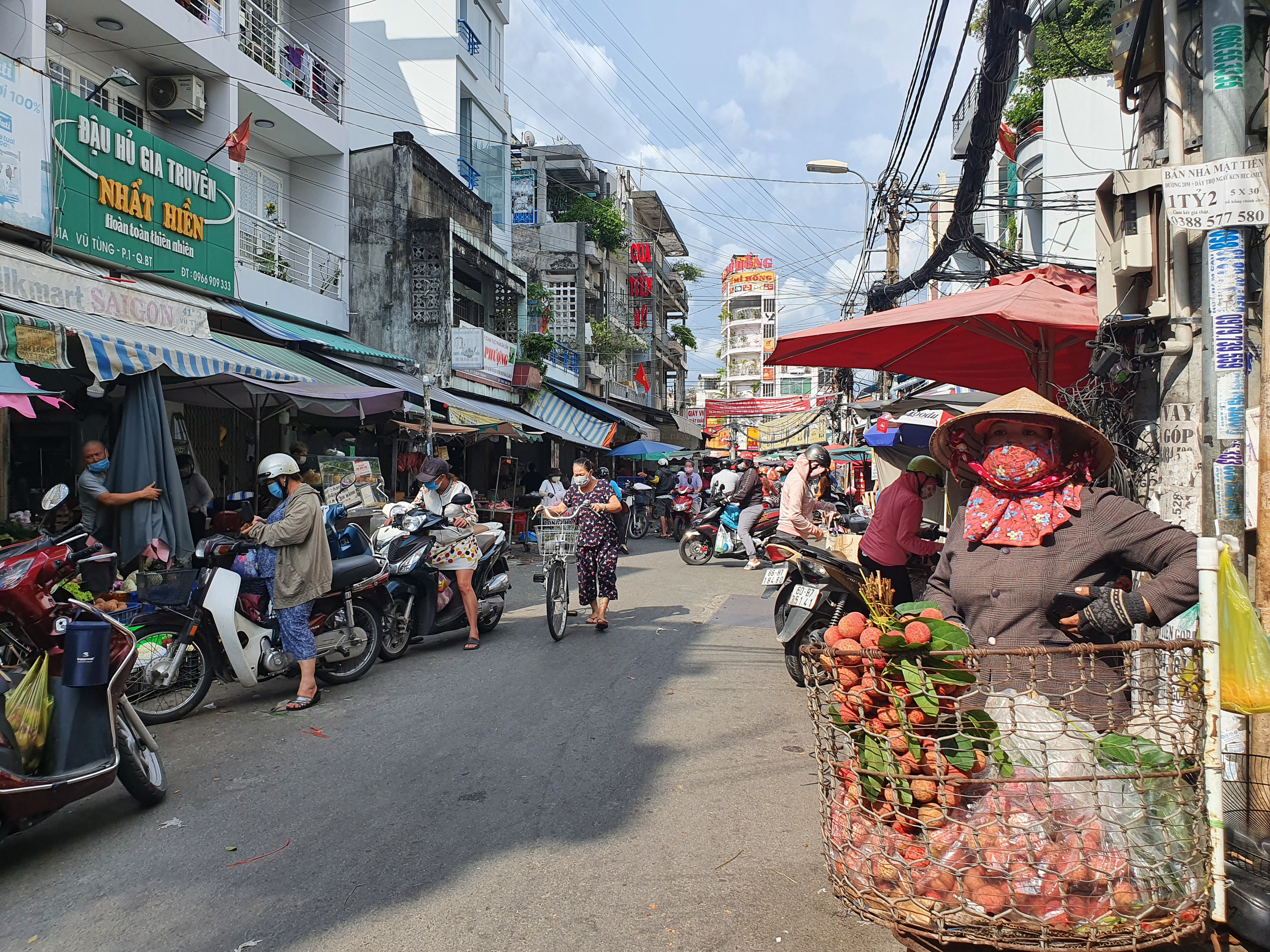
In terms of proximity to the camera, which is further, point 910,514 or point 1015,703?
point 910,514

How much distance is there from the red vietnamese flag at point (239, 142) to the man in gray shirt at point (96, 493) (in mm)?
6821

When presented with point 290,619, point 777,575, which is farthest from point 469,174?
point 290,619

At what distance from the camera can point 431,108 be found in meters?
21.3

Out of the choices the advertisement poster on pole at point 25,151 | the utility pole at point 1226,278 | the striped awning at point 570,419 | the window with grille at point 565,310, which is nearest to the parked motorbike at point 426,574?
the advertisement poster on pole at point 25,151

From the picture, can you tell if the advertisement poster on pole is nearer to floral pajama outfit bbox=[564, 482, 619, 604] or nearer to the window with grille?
floral pajama outfit bbox=[564, 482, 619, 604]

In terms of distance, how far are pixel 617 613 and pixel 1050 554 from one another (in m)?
7.05

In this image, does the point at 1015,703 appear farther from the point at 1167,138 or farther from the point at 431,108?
the point at 431,108

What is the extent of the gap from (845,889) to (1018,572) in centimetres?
136

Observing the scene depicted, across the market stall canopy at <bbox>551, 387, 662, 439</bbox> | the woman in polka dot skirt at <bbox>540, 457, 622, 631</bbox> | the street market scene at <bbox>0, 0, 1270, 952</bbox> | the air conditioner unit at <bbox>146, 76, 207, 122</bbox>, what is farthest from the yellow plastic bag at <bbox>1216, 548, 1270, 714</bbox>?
the market stall canopy at <bbox>551, 387, 662, 439</bbox>

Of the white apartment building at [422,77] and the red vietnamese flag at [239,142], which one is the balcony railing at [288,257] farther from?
the white apartment building at [422,77]

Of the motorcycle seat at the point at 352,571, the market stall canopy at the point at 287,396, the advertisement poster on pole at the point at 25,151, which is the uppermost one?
the advertisement poster on pole at the point at 25,151

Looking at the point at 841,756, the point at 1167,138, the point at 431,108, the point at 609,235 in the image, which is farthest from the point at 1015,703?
the point at 609,235

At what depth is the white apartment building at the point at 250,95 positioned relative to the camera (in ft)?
35.5

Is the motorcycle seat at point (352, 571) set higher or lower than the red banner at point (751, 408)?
lower
